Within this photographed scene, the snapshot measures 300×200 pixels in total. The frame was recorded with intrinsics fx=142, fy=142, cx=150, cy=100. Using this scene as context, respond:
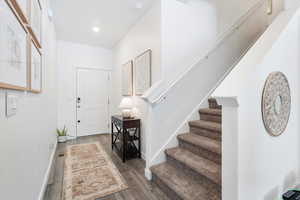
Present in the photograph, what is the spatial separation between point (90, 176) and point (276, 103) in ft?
7.92

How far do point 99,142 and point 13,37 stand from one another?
10.4 feet

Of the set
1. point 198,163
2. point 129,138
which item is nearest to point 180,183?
point 198,163

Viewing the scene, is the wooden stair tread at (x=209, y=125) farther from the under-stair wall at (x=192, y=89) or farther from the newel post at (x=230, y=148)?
the newel post at (x=230, y=148)

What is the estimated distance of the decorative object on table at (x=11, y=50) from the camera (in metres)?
0.72

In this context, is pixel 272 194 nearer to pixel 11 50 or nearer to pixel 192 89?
pixel 192 89

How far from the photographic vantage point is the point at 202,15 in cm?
257

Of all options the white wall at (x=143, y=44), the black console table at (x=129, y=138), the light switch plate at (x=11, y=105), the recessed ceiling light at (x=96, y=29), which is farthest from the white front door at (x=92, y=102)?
the light switch plate at (x=11, y=105)

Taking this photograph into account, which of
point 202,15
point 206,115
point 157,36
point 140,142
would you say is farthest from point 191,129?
point 202,15

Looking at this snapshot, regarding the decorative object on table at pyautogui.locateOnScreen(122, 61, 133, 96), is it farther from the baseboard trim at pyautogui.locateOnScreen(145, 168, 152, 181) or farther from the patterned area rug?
the baseboard trim at pyautogui.locateOnScreen(145, 168, 152, 181)

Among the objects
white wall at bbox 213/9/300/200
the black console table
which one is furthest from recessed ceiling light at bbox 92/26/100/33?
white wall at bbox 213/9/300/200

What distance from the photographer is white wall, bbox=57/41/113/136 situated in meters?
3.91

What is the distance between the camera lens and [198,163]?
168 centimetres

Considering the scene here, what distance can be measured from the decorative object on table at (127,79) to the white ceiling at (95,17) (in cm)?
85

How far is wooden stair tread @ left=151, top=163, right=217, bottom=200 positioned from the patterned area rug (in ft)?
1.72
